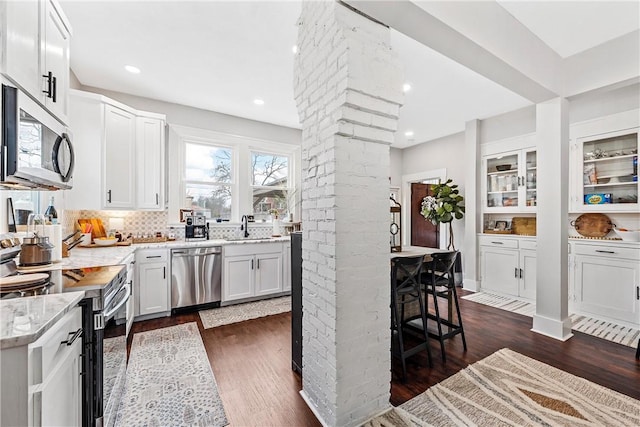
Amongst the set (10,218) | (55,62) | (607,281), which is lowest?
(607,281)

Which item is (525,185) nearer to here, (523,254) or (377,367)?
(523,254)

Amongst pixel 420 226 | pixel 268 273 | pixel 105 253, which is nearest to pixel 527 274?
pixel 420 226

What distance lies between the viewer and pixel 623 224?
3.32 metres

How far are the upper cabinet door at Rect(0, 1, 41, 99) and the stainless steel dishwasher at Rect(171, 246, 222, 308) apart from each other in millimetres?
2332

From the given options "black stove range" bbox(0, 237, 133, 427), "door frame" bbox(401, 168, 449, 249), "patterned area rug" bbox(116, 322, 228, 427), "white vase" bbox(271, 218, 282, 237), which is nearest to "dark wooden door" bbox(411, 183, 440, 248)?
"door frame" bbox(401, 168, 449, 249)

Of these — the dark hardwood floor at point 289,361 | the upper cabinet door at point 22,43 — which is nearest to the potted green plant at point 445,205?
the dark hardwood floor at point 289,361

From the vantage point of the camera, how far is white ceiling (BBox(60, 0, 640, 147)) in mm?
2191

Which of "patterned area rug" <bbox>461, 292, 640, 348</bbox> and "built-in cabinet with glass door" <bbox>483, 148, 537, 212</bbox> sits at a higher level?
"built-in cabinet with glass door" <bbox>483, 148, 537, 212</bbox>

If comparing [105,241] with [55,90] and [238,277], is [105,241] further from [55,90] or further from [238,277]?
[55,90]

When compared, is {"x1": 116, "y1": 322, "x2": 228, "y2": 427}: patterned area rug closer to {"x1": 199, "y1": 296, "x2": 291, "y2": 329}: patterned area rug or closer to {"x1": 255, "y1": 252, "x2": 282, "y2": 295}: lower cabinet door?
{"x1": 199, "y1": 296, "x2": 291, "y2": 329}: patterned area rug

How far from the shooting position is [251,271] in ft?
12.8

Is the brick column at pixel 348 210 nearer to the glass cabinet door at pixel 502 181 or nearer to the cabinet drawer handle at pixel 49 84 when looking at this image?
the cabinet drawer handle at pixel 49 84

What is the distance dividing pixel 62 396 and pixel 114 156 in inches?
117

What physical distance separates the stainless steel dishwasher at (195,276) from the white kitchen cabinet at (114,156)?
0.83 m
